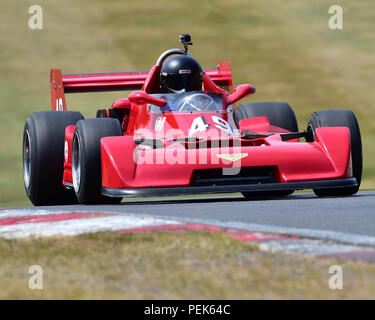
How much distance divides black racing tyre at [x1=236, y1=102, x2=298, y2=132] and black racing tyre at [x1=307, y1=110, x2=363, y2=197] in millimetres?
1147

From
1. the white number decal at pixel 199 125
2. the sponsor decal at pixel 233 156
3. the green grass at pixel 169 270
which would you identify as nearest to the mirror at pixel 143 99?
the white number decal at pixel 199 125

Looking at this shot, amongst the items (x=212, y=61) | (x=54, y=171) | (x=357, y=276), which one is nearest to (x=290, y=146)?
(x=54, y=171)

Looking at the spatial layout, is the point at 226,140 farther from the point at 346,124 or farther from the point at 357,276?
the point at 357,276

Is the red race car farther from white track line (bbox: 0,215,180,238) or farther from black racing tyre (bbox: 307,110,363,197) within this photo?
white track line (bbox: 0,215,180,238)

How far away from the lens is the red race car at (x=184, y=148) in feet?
26.8

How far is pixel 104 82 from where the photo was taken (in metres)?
11.8

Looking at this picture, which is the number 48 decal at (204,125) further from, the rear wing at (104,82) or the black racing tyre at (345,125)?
the rear wing at (104,82)

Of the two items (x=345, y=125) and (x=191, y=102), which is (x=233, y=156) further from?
A: (x=345, y=125)

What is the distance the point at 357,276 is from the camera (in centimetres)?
368

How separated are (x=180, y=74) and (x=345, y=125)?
78.6 inches

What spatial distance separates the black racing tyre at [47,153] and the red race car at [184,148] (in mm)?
12

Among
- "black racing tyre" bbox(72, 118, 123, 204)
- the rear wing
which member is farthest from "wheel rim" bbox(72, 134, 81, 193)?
the rear wing

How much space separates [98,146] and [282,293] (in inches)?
207

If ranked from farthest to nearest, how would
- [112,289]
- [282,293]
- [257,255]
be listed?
[257,255] < [112,289] < [282,293]
